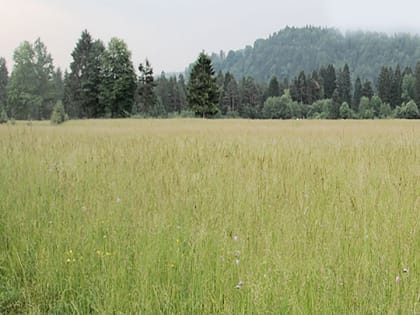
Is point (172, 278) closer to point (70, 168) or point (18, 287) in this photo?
point (18, 287)

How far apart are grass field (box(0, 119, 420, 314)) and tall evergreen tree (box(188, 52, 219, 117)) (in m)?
39.7

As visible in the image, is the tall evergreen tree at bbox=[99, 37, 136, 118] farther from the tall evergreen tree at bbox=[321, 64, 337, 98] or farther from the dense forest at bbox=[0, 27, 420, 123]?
the tall evergreen tree at bbox=[321, 64, 337, 98]

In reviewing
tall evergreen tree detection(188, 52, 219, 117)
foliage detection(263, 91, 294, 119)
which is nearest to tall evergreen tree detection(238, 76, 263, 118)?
foliage detection(263, 91, 294, 119)

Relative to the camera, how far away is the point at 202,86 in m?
43.8

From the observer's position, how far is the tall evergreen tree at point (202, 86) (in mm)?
43500

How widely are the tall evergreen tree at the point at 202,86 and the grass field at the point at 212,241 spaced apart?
1563 inches

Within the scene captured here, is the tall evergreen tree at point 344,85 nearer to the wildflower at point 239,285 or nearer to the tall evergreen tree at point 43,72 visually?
the tall evergreen tree at point 43,72

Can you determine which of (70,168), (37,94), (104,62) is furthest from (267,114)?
(70,168)

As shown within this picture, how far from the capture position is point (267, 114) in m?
82.3

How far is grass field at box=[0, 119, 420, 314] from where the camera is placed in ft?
6.86

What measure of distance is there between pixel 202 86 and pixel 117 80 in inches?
527

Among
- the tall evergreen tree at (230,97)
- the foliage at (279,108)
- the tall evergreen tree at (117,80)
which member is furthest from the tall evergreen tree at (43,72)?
the foliage at (279,108)

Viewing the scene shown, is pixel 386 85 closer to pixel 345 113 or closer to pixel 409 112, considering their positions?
pixel 345 113

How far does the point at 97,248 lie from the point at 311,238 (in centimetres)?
165
